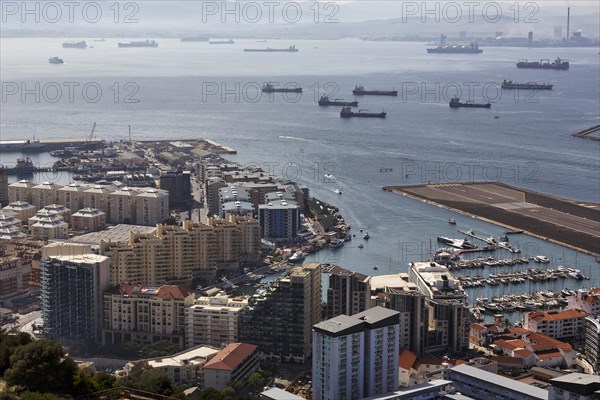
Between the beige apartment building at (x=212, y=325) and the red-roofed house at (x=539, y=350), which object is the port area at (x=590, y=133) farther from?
the beige apartment building at (x=212, y=325)

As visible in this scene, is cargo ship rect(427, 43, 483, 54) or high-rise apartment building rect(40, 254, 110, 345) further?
cargo ship rect(427, 43, 483, 54)

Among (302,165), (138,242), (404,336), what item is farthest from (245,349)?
(302,165)

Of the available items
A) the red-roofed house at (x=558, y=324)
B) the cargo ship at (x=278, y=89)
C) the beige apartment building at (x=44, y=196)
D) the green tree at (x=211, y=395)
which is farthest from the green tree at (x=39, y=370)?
the cargo ship at (x=278, y=89)

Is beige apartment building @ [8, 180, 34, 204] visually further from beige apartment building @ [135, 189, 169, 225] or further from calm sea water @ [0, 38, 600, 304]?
calm sea water @ [0, 38, 600, 304]

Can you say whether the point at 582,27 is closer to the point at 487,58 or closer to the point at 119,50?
the point at 487,58

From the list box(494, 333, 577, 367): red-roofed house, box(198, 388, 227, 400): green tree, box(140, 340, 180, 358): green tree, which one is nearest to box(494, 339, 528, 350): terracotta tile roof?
box(494, 333, 577, 367): red-roofed house

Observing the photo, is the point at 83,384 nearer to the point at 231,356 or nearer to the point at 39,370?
the point at 39,370
